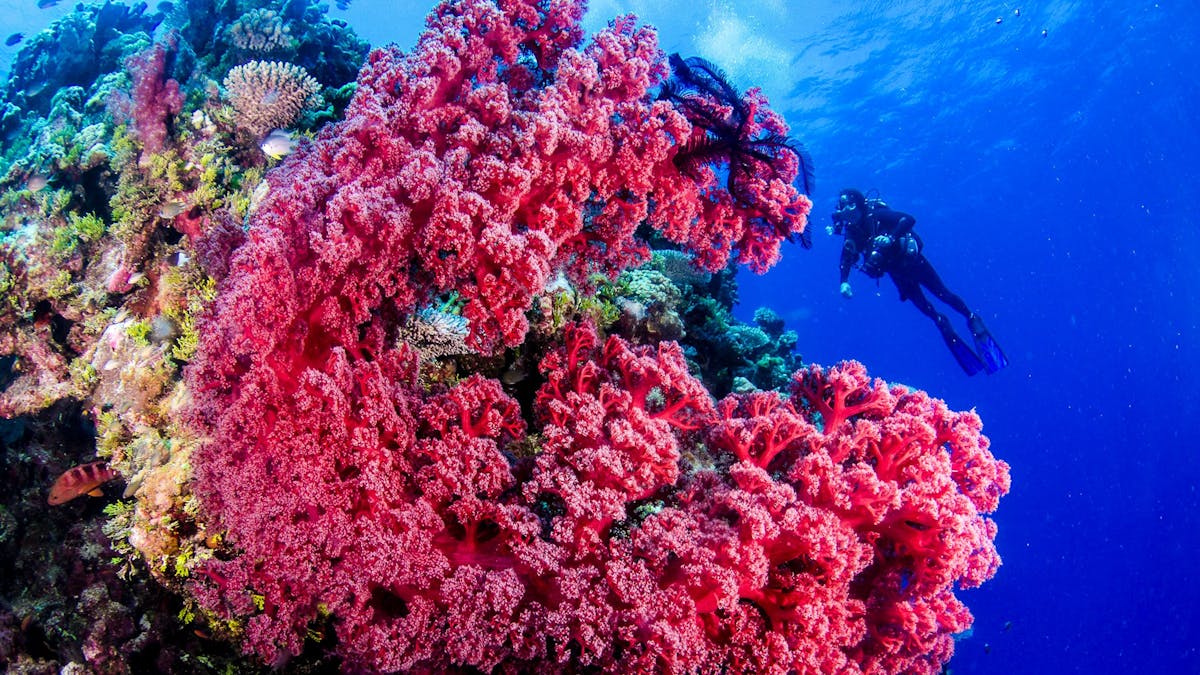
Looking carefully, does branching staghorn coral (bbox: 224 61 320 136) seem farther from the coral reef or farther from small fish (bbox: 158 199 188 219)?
the coral reef

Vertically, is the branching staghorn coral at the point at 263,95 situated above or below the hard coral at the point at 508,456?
above

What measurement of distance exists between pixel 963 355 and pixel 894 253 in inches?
125

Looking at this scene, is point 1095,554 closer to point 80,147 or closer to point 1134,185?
point 1134,185

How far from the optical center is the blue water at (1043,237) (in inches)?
1479

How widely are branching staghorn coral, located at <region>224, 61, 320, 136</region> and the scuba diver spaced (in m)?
11.4

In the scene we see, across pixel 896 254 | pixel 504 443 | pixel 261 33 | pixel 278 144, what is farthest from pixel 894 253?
pixel 261 33

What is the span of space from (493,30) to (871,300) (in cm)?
10421

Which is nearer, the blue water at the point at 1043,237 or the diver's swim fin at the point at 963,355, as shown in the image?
the diver's swim fin at the point at 963,355

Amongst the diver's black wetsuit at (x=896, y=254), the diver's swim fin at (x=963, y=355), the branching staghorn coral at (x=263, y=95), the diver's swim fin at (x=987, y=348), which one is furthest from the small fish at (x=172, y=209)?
the diver's swim fin at (x=987, y=348)

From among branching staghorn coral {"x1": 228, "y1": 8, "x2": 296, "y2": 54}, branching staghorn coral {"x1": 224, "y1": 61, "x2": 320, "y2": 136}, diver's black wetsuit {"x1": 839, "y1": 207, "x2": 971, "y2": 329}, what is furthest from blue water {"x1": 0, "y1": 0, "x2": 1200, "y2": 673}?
branching staghorn coral {"x1": 228, "y1": 8, "x2": 296, "y2": 54}

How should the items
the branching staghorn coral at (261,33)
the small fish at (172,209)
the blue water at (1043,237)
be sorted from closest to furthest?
the small fish at (172,209)
the branching staghorn coral at (261,33)
the blue water at (1043,237)

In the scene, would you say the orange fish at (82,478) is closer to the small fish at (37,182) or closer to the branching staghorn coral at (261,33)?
the small fish at (37,182)

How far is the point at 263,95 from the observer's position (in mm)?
6234

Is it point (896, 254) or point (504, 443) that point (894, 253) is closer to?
point (896, 254)
